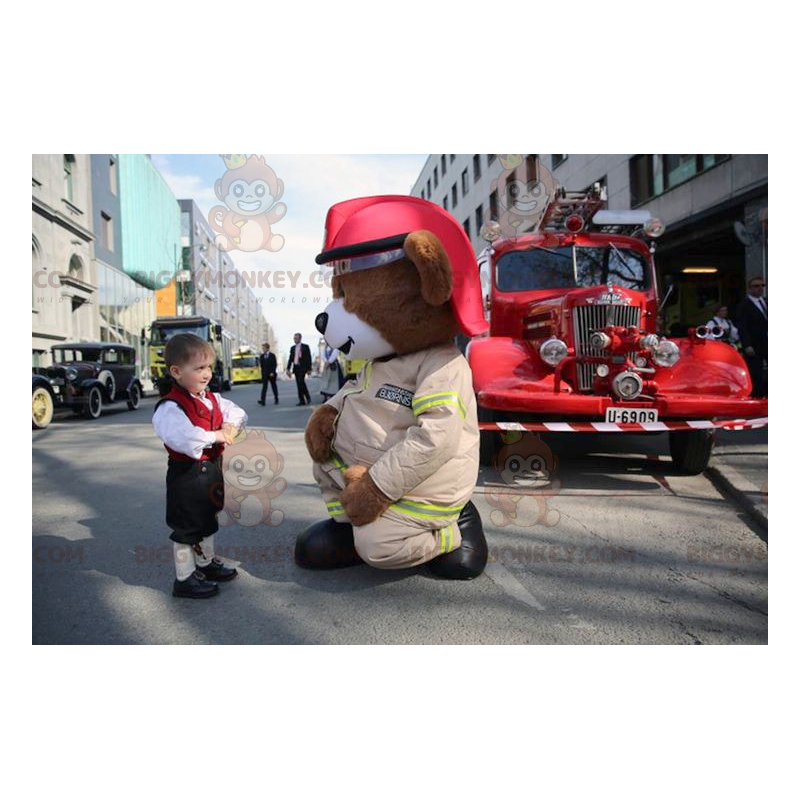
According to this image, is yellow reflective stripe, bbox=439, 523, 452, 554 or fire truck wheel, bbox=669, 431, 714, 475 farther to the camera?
fire truck wheel, bbox=669, 431, 714, 475

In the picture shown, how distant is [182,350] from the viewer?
2688 mm

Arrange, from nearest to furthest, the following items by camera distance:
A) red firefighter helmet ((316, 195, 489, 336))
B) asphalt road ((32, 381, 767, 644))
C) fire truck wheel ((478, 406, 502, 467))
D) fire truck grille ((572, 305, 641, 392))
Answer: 1. asphalt road ((32, 381, 767, 644))
2. red firefighter helmet ((316, 195, 489, 336))
3. fire truck grille ((572, 305, 641, 392))
4. fire truck wheel ((478, 406, 502, 467))

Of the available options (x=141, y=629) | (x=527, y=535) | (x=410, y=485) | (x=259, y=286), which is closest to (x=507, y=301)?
(x=259, y=286)

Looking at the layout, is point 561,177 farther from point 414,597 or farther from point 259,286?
point 414,597

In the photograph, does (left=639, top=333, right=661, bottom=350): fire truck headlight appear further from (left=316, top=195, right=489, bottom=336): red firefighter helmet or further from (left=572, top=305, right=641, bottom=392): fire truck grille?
(left=316, top=195, right=489, bottom=336): red firefighter helmet

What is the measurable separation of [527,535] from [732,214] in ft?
32.3

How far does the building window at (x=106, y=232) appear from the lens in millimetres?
21672

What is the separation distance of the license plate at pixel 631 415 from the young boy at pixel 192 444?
9.74 feet

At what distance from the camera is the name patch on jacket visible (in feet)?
9.27

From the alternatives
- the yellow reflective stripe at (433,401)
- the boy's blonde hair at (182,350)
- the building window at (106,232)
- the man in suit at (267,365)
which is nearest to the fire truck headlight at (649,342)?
the yellow reflective stripe at (433,401)

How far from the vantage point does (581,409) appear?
457 cm

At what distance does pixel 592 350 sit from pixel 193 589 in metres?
3.65

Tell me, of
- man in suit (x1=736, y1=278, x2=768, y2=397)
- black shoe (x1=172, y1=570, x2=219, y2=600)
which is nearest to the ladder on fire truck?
man in suit (x1=736, y1=278, x2=768, y2=397)

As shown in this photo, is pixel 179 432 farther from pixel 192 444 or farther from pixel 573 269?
pixel 573 269
